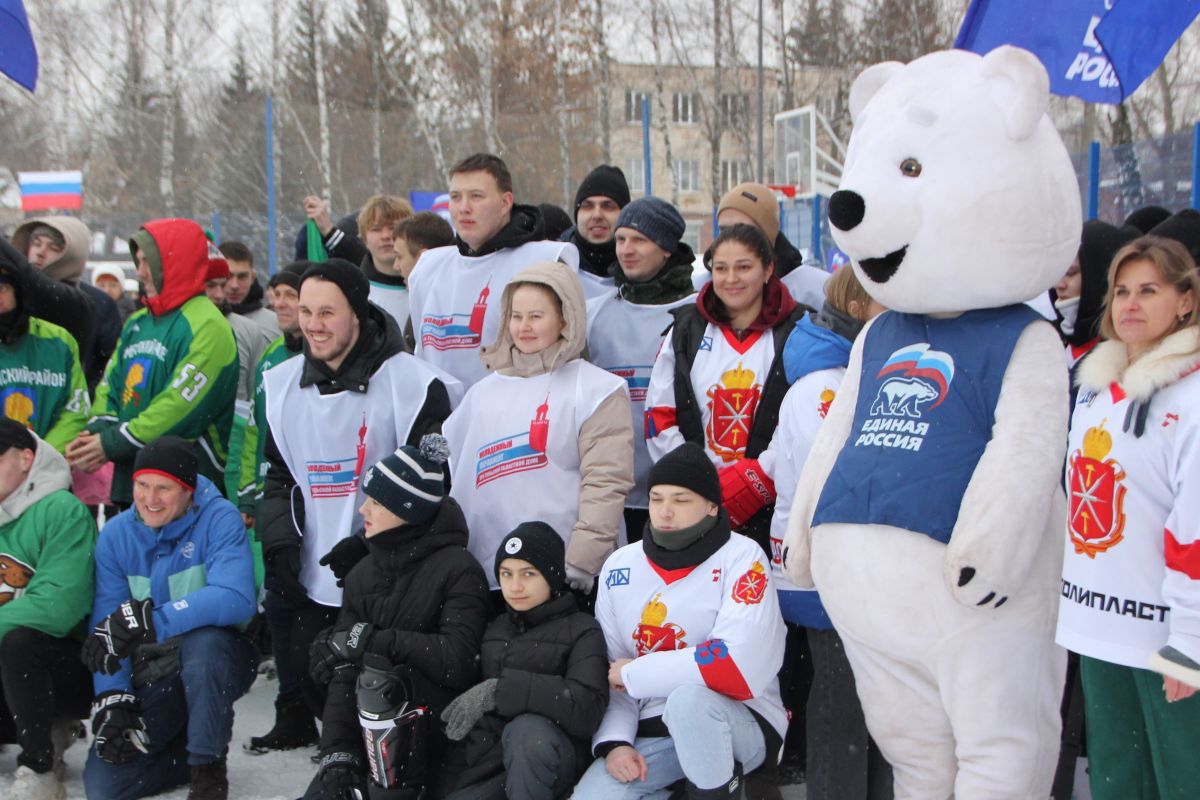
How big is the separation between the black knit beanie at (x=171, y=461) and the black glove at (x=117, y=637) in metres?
0.47

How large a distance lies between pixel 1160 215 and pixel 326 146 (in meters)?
23.2

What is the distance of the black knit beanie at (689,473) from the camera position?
134 inches

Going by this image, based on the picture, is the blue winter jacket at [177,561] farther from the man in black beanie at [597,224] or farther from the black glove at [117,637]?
the man in black beanie at [597,224]

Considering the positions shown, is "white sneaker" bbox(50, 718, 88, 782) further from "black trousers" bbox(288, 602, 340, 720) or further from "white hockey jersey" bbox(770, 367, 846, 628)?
"white hockey jersey" bbox(770, 367, 846, 628)

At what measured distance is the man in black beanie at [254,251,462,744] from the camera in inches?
163

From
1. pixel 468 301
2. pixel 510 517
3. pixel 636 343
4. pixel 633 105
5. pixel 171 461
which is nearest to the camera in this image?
pixel 510 517

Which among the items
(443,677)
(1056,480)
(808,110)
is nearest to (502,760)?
(443,677)

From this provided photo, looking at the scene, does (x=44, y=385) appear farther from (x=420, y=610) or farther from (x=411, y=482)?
(x=420, y=610)

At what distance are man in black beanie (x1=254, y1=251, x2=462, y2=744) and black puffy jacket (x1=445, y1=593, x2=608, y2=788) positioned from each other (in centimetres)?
84

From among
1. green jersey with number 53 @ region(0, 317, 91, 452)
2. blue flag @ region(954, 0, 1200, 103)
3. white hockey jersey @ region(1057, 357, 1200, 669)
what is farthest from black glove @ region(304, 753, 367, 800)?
blue flag @ region(954, 0, 1200, 103)

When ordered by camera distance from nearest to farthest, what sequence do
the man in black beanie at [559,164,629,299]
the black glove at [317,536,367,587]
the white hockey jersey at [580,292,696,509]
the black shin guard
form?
the black shin guard < the black glove at [317,536,367,587] < the white hockey jersey at [580,292,696,509] < the man in black beanie at [559,164,629,299]

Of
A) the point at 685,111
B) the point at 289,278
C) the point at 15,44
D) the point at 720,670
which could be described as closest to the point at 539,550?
the point at 720,670

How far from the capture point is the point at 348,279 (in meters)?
4.21

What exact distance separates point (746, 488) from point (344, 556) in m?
1.44
